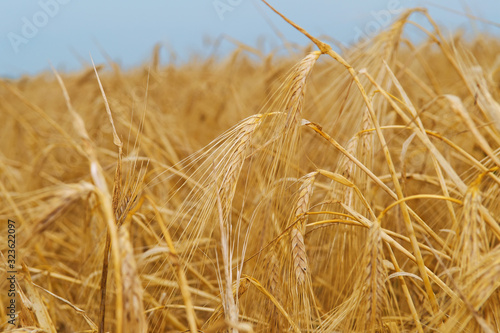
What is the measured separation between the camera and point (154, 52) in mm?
2885

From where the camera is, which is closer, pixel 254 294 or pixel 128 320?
pixel 128 320

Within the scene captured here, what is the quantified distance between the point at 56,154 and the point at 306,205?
269cm

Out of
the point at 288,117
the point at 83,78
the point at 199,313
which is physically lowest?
the point at 199,313

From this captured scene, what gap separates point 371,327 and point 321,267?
22.6 inches

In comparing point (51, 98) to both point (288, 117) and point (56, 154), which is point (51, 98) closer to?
point (56, 154)

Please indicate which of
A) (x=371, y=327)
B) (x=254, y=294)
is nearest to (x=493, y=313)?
(x=371, y=327)

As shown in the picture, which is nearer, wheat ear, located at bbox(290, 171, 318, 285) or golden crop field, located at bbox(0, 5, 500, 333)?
golden crop field, located at bbox(0, 5, 500, 333)

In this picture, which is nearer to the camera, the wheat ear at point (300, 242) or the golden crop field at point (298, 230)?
the golden crop field at point (298, 230)

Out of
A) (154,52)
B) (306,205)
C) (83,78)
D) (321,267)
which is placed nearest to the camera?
(306,205)

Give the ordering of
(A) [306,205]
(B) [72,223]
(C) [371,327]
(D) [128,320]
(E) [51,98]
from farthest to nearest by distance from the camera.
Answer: (E) [51,98], (B) [72,223], (A) [306,205], (C) [371,327], (D) [128,320]

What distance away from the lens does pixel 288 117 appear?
30.0 inches

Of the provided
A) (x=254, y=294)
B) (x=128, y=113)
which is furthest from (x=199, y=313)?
(x=128, y=113)

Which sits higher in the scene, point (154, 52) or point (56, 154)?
point (154, 52)

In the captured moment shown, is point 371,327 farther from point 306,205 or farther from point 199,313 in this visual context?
point 199,313
